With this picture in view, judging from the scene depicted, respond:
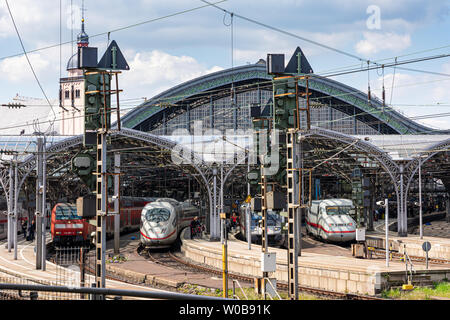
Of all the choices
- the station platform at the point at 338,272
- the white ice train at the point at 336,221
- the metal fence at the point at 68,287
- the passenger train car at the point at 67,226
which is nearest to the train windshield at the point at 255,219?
→ the white ice train at the point at 336,221

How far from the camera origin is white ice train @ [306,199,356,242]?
124 feet

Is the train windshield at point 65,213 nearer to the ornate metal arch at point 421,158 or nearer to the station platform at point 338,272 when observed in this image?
the station platform at point 338,272

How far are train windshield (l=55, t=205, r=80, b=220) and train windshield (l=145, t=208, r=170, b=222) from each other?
5078mm

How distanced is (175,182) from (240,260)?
46.0m

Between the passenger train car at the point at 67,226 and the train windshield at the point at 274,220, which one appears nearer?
the passenger train car at the point at 67,226

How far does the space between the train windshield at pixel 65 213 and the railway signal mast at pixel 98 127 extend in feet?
67.4

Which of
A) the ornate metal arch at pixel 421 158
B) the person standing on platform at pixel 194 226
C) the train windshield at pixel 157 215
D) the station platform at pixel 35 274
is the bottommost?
the station platform at pixel 35 274

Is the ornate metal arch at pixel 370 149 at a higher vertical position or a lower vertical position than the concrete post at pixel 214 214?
higher

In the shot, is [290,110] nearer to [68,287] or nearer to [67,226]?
[68,287]

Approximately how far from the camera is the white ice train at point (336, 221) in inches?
1486

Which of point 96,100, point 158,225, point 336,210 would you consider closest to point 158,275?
point 158,225

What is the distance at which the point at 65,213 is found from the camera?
122 ft

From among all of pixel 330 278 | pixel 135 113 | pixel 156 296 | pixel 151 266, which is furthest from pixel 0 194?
pixel 156 296

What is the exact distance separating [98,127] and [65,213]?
21.8 metres
